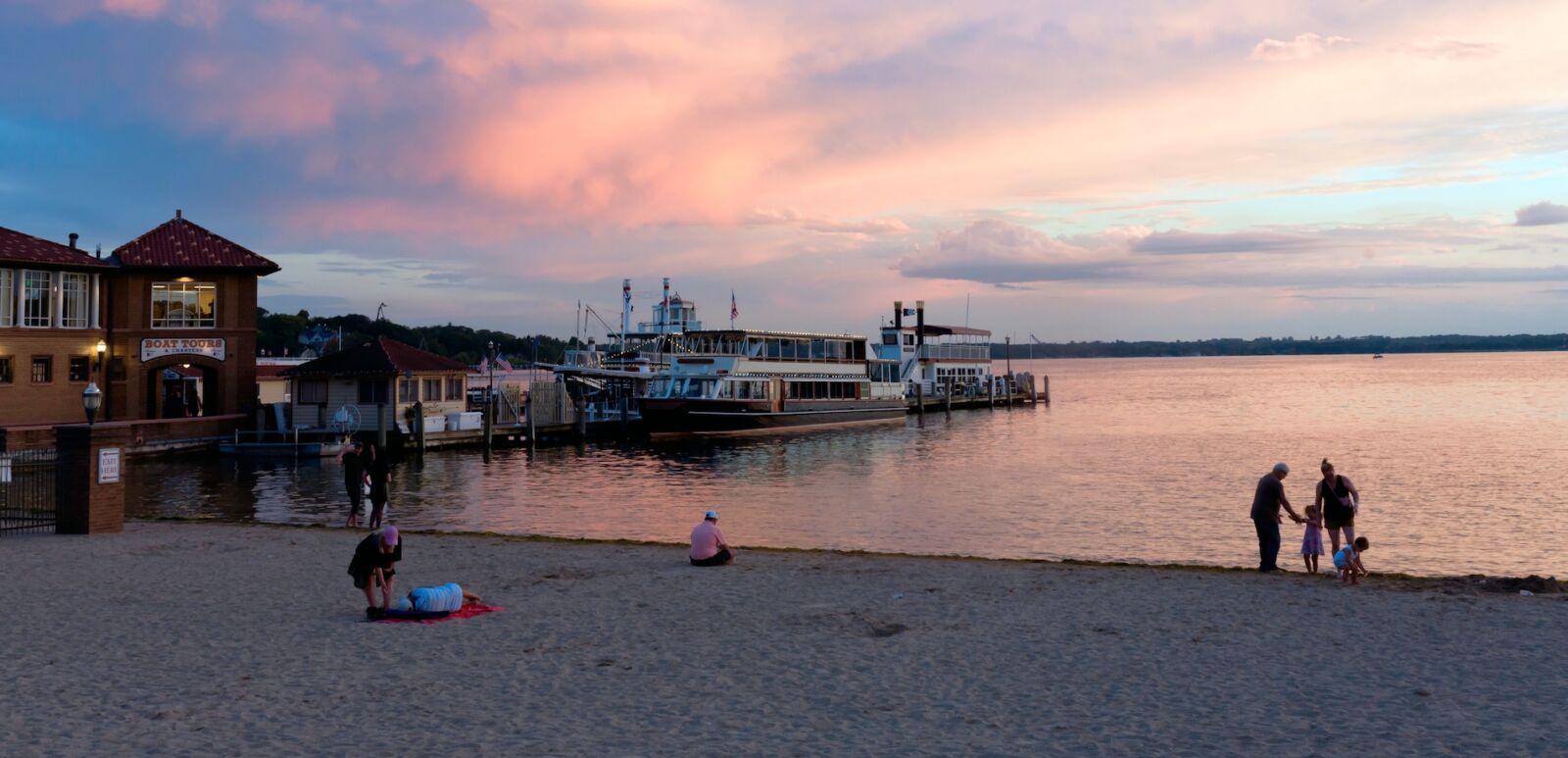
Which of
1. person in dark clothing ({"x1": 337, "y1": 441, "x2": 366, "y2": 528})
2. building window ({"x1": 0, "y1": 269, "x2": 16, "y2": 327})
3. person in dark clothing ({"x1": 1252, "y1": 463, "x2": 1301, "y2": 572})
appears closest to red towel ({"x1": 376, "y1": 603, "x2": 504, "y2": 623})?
person in dark clothing ({"x1": 1252, "y1": 463, "x2": 1301, "y2": 572})

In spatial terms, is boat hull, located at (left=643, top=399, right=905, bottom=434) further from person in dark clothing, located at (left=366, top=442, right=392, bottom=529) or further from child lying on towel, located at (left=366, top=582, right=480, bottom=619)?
child lying on towel, located at (left=366, top=582, right=480, bottom=619)

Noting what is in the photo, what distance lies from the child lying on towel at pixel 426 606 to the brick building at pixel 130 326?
3816 centimetres

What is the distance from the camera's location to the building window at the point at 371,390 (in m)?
49.3

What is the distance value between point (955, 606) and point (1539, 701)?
20.7ft

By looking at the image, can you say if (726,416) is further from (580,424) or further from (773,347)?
(580,424)

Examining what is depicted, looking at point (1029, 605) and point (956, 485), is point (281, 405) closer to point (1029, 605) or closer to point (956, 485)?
point (956, 485)

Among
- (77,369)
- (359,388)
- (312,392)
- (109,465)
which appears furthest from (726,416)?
(109,465)

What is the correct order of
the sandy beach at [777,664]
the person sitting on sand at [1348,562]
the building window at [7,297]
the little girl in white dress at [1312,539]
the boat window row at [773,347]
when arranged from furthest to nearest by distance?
the boat window row at [773,347]
the building window at [7,297]
the little girl in white dress at [1312,539]
the person sitting on sand at [1348,562]
the sandy beach at [777,664]

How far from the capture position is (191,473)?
41719 millimetres

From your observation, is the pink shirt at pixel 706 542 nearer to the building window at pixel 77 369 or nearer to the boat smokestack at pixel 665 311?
the building window at pixel 77 369

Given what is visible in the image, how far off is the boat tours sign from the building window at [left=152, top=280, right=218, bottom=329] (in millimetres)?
620

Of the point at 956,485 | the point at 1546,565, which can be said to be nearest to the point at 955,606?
the point at 1546,565

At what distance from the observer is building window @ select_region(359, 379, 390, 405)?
49312mm

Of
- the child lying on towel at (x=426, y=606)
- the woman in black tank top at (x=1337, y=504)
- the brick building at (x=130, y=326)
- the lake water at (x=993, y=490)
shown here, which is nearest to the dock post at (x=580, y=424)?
the lake water at (x=993, y=490)
